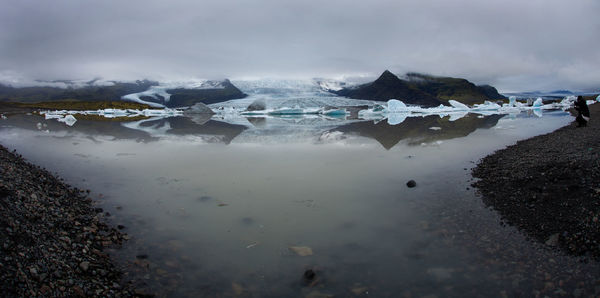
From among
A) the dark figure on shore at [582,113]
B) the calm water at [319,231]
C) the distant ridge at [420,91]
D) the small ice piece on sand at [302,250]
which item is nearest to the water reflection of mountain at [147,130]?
the calm water at [319,231]

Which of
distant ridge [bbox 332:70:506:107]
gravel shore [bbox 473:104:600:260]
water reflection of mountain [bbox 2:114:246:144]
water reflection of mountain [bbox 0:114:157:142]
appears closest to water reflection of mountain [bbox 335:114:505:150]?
gravel shore [bbox 473:104:600:260]

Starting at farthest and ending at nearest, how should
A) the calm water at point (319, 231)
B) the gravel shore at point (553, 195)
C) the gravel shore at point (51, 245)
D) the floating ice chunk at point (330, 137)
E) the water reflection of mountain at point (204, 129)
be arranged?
the water reflection of mountain at point (204, 129) → the floating ice chunk at point (330, 137) → the gravel shore at point (553, 195) → the calm water at point (319, 231) → the gravel shore at point (51, 245)

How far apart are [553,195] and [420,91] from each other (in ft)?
542

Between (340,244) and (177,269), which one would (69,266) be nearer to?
(177,269)

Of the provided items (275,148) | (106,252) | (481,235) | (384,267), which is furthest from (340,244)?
(275,148)

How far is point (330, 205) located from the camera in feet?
23.0

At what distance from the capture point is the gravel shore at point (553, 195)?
4777mm

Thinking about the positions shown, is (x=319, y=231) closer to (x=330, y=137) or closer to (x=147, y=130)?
(x=330, y=137)

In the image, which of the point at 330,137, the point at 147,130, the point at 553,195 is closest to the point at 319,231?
the point at 553,195

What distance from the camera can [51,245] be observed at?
14.5 ft

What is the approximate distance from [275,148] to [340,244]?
32.7 feet

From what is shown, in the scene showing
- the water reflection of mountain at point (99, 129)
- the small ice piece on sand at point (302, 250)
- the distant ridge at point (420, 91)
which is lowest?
the small ice piece on sand at point (302, 250)

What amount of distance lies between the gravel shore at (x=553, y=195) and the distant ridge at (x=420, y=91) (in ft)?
454

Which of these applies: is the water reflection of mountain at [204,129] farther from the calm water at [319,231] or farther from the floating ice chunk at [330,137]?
the calm water at [319,231]
